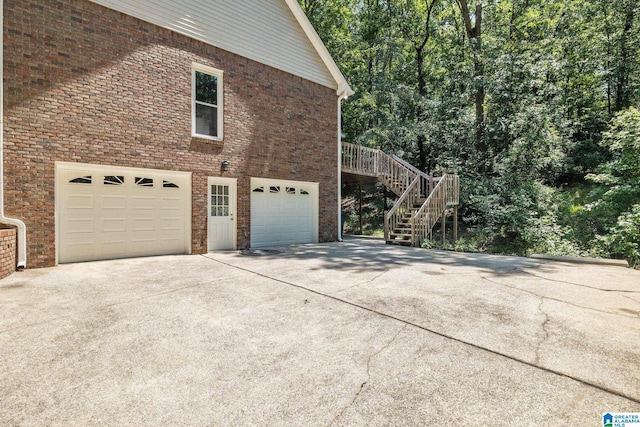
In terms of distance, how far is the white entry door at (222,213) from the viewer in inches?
348

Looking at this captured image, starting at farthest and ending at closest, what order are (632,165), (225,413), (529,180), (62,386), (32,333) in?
(529,180), (632,165), (32,333), (62,386), (225,413)

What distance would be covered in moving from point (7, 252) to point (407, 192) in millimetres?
11109

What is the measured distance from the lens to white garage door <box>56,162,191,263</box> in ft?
22.2

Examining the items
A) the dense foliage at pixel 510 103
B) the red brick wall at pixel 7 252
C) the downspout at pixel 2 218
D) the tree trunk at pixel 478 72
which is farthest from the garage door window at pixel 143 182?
the tree trunk at pixel 478 72

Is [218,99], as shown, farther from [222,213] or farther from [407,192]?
[407,192]

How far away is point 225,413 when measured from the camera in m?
1.88

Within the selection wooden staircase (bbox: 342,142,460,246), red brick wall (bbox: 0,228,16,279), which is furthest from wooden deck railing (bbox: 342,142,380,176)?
red brick wall (bbox: 0,228,16,279)

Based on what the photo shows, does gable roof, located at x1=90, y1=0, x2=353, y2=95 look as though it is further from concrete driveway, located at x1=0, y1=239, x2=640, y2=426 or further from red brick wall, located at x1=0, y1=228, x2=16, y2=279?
concrete driveway, located at x1=0, y1=239, x2=640, y2=426

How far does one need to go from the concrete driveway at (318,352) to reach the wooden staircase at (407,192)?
18.9 ft

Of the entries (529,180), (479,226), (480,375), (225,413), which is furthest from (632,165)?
(225,413)

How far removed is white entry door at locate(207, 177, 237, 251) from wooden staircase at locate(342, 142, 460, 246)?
5.17 meters

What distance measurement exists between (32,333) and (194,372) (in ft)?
6.50

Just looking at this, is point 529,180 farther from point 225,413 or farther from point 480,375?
point 225,413
